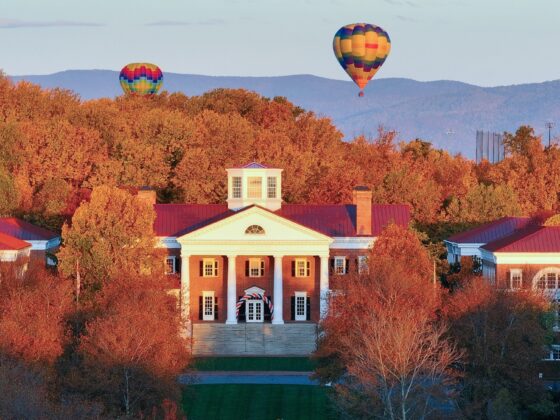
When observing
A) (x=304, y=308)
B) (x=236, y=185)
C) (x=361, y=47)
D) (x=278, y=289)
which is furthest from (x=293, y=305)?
(x=361, y=47)

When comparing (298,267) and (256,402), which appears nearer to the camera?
(256,402)

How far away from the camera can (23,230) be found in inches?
4350

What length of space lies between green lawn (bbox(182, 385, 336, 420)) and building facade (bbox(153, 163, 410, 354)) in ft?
53.2

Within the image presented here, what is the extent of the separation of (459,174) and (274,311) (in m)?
63.3

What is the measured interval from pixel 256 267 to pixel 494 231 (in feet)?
53.3

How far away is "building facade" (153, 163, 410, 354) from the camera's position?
105812mm

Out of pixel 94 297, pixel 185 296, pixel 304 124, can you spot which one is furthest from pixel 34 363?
pixel 304 124

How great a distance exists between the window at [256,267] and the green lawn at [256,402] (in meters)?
20.7

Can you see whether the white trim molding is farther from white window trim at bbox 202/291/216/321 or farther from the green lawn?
the green lawn

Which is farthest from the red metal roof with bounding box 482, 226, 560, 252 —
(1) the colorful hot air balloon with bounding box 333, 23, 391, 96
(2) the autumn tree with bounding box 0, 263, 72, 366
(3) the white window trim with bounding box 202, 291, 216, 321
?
(1) the colorful hot air balloon with bounding box 333, 23, 391, 96

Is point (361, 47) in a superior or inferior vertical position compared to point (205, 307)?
superior

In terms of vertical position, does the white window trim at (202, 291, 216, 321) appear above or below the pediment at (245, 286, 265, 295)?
below

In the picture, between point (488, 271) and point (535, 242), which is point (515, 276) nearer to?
point (535, 242)

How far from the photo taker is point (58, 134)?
136375 millimetres
